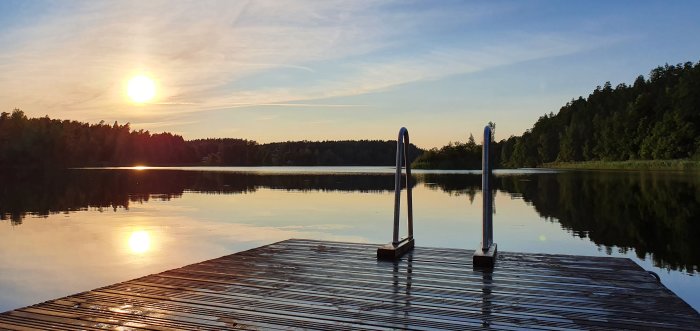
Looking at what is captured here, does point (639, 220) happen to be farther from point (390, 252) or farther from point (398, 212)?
point (390, 252)

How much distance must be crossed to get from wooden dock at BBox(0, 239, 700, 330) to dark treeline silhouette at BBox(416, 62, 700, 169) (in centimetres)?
7593

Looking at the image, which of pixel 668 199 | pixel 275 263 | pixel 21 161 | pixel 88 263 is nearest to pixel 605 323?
pixel 275 263

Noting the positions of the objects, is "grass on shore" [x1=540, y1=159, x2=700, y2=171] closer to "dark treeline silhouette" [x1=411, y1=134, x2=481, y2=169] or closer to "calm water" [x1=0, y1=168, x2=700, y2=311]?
"dark treeline silhouette" [x1=411, y1=134, x2=481, y2=169]

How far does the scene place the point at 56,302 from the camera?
595 cm

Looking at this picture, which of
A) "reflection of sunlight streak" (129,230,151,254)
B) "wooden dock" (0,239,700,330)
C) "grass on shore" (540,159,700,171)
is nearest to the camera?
"wooden dock" (0,239,700,330)

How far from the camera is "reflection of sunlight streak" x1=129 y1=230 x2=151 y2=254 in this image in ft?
53.4

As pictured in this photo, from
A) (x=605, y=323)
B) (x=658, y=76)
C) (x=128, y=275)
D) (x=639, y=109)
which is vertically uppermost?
(x=658, y=76)

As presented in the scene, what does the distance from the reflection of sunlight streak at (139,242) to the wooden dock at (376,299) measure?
8.48 meters

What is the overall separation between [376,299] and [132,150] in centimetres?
17973

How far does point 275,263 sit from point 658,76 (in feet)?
419

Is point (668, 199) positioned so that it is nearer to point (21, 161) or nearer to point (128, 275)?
point (128, 275)

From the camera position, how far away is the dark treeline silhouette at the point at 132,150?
124 meters

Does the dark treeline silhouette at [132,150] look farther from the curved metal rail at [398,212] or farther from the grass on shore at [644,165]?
the curved metal rail at [398,212]

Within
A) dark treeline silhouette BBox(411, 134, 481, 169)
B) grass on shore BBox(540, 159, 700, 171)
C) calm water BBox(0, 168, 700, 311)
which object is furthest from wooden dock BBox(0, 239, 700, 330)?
dark treeline silhouette BBox(411, 134, 481, 169)
